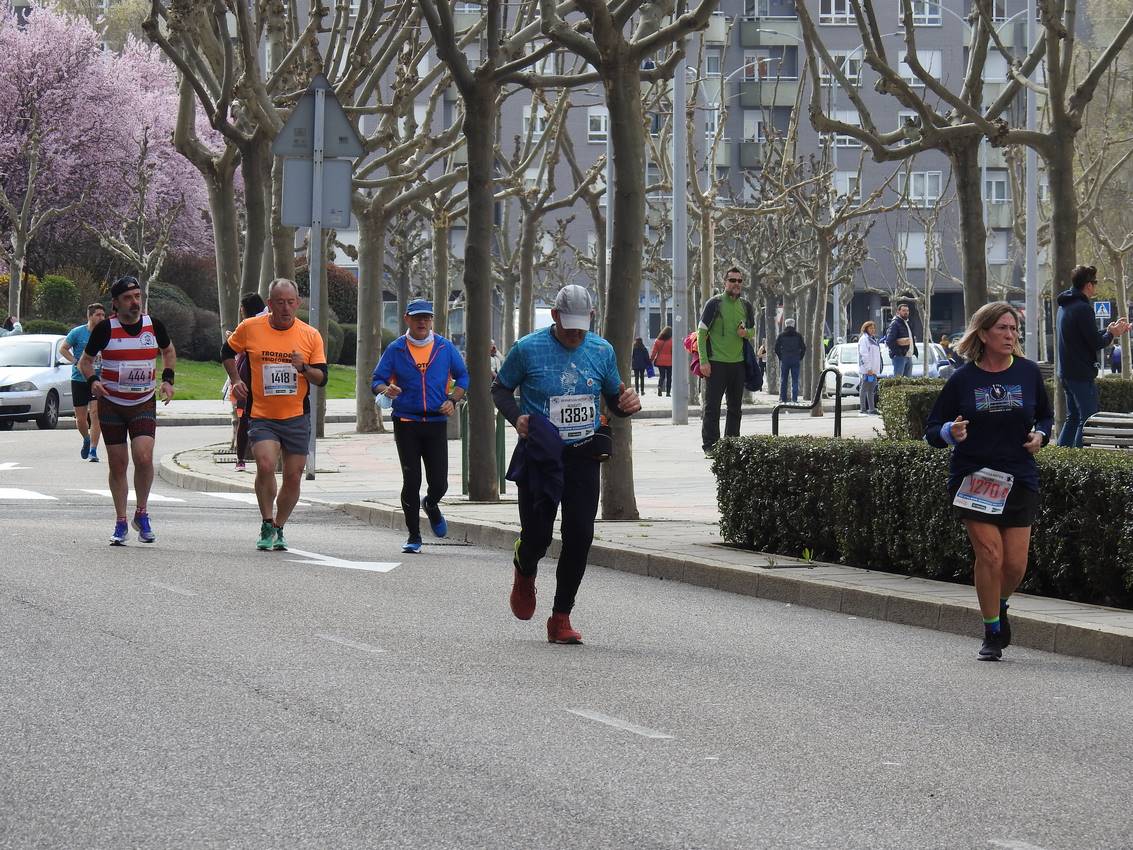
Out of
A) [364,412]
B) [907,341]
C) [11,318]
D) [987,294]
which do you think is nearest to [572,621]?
[987,294]

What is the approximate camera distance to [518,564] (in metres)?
10.2

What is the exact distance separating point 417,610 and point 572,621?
84 centimetres

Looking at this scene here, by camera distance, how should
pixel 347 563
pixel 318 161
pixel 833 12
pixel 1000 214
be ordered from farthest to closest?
pixel 1000 214, pixel 833 12, pixel 318 161, pixel 347 563

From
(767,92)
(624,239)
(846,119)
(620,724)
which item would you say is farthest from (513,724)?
(767,92)

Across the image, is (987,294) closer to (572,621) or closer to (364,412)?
(572,621)

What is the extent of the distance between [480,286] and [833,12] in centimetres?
7543

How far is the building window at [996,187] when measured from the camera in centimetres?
9069

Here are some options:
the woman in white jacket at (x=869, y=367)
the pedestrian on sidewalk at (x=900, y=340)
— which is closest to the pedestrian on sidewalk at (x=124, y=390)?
the pedestrian on sidewalk at (x=900, y=340)

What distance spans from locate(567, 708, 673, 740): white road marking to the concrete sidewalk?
2.92 m

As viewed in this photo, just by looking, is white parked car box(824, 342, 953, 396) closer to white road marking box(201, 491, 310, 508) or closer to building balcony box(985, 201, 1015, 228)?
white road marking box(201, 491, 310, 508)

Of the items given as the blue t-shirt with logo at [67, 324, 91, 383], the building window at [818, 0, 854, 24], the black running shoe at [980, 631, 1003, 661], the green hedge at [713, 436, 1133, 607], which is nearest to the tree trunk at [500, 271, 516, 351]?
the blue t-shirt with logo at [67, 324, 91, 383]

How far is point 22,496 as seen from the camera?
18953 millimetres

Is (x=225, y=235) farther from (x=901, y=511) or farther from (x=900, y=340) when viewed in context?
(x=901, y=511)

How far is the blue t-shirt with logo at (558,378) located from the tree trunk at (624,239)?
5.08m
